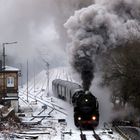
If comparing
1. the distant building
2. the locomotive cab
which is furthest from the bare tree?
the distant building

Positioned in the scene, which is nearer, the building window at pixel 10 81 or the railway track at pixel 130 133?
the railway track at pixel 130 133

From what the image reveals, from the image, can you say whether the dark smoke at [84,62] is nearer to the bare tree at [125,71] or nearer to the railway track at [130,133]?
the railway track at [130,133]

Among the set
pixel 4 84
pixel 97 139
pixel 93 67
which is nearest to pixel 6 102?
pixel 4 84

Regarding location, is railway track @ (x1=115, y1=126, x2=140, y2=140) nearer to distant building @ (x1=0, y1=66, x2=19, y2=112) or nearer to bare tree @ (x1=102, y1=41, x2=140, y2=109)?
bare tree @ (x1=102, y1=41, x2=140, y2=109)

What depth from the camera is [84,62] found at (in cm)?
2658

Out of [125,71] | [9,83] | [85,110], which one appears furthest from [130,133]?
[9,83]

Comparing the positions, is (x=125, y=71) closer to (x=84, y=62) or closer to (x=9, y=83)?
(x=84, y=62)

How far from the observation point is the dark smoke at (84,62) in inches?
1049

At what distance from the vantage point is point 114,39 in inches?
1105

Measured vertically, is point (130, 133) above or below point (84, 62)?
below

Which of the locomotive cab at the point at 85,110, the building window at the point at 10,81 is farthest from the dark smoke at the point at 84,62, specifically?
the building window at the point at 10,81

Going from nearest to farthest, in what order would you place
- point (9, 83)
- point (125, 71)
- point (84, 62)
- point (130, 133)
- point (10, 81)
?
point (130, 133) < point (84, 62) < point (125, 71) < point (9, 83) < point (10, 81)

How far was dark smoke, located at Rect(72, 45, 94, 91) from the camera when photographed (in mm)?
26641

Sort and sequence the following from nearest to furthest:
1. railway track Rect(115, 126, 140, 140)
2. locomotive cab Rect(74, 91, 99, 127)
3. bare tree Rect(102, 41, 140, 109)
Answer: railway track Rect(115, 126, 140, 140) → locomotive cab Rect(74, 91, 99, 127) → bare tree Rect(102, 41, 140, 109)
